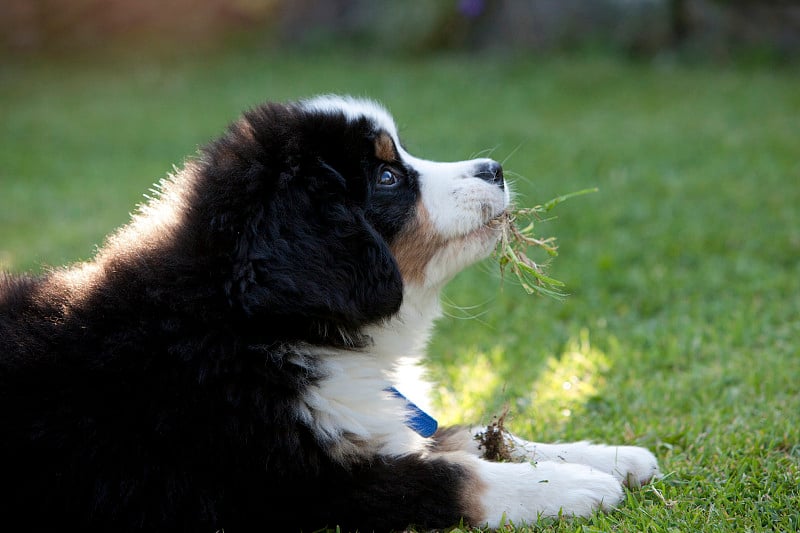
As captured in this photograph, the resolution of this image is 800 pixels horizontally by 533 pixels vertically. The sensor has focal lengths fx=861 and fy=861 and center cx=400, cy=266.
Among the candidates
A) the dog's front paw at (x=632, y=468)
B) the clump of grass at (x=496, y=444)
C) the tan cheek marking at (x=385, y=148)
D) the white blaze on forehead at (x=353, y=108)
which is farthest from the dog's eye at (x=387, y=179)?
the dog's front paw at (x=632, y=468)

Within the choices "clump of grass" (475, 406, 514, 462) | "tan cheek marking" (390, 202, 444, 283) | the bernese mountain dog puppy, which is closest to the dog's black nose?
"tan cheek marking" (390, 202, 444, 283)

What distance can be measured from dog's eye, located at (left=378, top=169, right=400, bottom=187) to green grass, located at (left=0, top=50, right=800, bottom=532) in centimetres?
108

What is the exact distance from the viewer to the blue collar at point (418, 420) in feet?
9.71

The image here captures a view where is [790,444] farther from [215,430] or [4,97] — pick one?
[4,97]

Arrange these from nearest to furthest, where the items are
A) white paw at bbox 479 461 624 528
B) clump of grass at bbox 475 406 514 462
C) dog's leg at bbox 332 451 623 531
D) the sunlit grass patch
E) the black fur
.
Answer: the black fur, dog's leg at bbox 332 451 623 531, white paw at bbox 479 461 624 528, clump of grass at bbox 475 406 514 462, the sunlit grass patch

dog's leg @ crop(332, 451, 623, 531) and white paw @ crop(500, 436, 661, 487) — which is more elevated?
dog's leg @ crop(332, 451, 623, 531)

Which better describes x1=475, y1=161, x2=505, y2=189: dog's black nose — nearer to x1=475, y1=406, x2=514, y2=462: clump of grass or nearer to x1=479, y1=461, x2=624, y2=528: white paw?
x1=475, y1=406, x2=514, y2=462: clump of grass

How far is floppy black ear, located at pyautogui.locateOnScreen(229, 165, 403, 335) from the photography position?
101 inches

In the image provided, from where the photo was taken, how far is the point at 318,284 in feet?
8.54

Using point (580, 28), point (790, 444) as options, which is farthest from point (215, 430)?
point (580, 28)

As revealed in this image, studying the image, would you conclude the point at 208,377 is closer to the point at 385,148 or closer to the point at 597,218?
the point at 385,148

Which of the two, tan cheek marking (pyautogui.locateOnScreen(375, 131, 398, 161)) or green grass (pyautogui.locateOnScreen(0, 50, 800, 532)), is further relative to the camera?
green grass (pyautogui.locateOnScreen(0, 50, 800, 532))

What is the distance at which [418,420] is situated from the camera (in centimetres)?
302

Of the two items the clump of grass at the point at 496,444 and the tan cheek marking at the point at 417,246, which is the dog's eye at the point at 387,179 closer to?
the tan cheek marking at the point at 417,246
